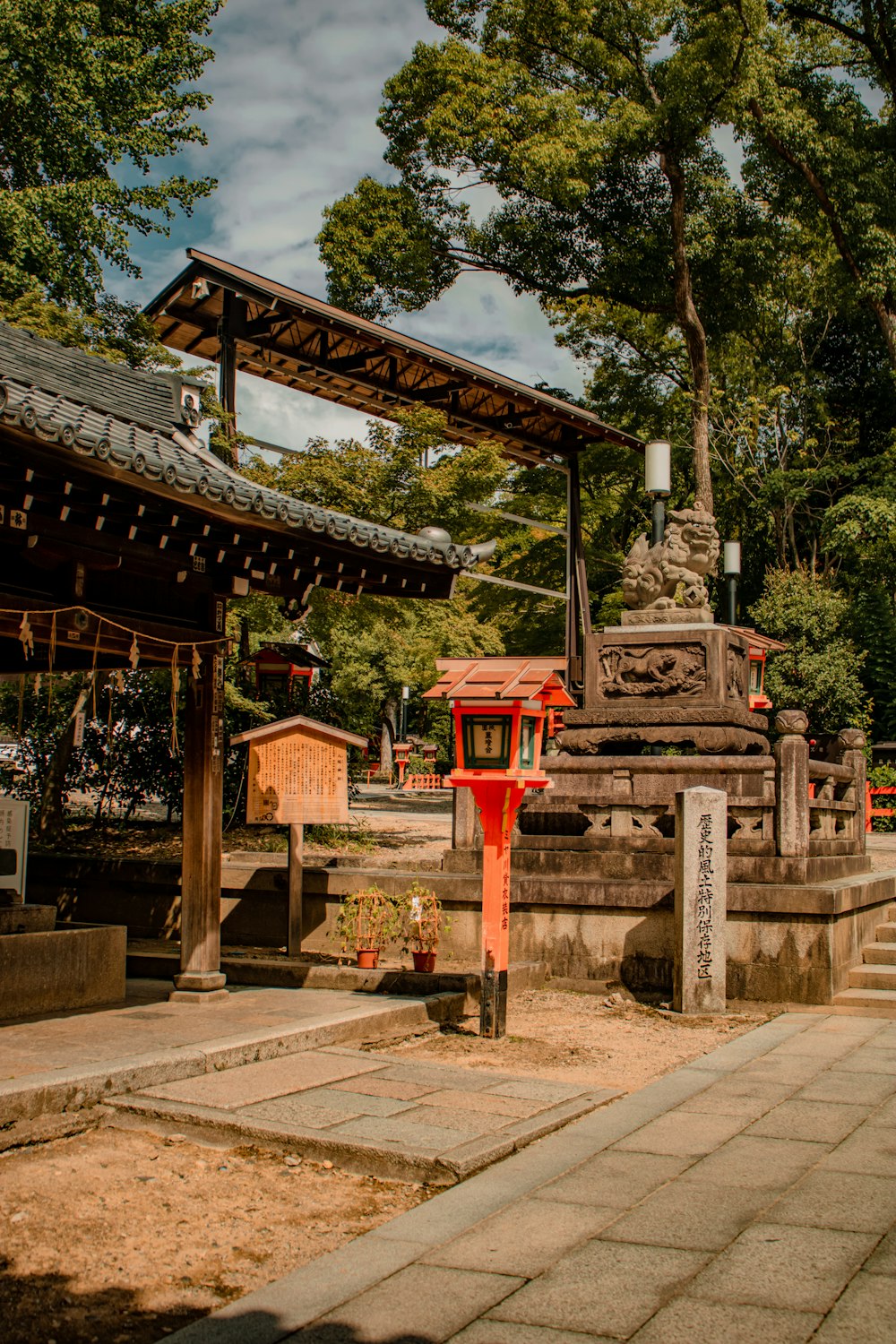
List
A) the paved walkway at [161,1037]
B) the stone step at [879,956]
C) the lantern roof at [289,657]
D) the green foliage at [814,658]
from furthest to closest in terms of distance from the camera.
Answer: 1. the green foliage at [814,658]
2. the lantern roof at [289,657]
3. the stone step at [879,956]
4. the paved walkway at [161,1037]

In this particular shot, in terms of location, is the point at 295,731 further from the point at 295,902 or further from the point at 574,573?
the point at 574,573

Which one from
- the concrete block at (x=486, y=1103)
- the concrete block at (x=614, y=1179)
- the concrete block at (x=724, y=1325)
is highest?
the concrete block at (x=486, y=1103)

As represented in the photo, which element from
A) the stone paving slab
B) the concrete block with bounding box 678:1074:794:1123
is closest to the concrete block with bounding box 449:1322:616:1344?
the stone paving slab

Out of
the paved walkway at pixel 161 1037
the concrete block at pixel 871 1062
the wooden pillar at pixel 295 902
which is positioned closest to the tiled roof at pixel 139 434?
the wooden pillar at pixel 295 902

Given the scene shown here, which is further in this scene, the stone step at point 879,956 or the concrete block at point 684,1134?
the stone step at point 879,956

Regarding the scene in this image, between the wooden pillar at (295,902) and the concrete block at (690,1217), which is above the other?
the wooden pillar at (295,902)

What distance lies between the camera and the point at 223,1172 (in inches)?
209

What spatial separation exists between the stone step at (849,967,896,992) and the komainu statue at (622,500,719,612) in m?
4.16

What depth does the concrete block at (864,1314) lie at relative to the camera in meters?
3.61

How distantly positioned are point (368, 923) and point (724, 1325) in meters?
6.63

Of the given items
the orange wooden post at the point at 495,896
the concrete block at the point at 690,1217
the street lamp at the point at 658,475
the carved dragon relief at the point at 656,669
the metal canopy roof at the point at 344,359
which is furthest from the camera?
the metal canopy roof at the point at 344,359

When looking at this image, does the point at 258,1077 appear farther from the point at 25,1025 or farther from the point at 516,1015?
the point at 516,1015

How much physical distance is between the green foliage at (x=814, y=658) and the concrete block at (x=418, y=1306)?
22.0 metres

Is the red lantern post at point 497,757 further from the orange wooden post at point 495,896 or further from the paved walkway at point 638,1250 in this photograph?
the paved walkway at point 638,1250
